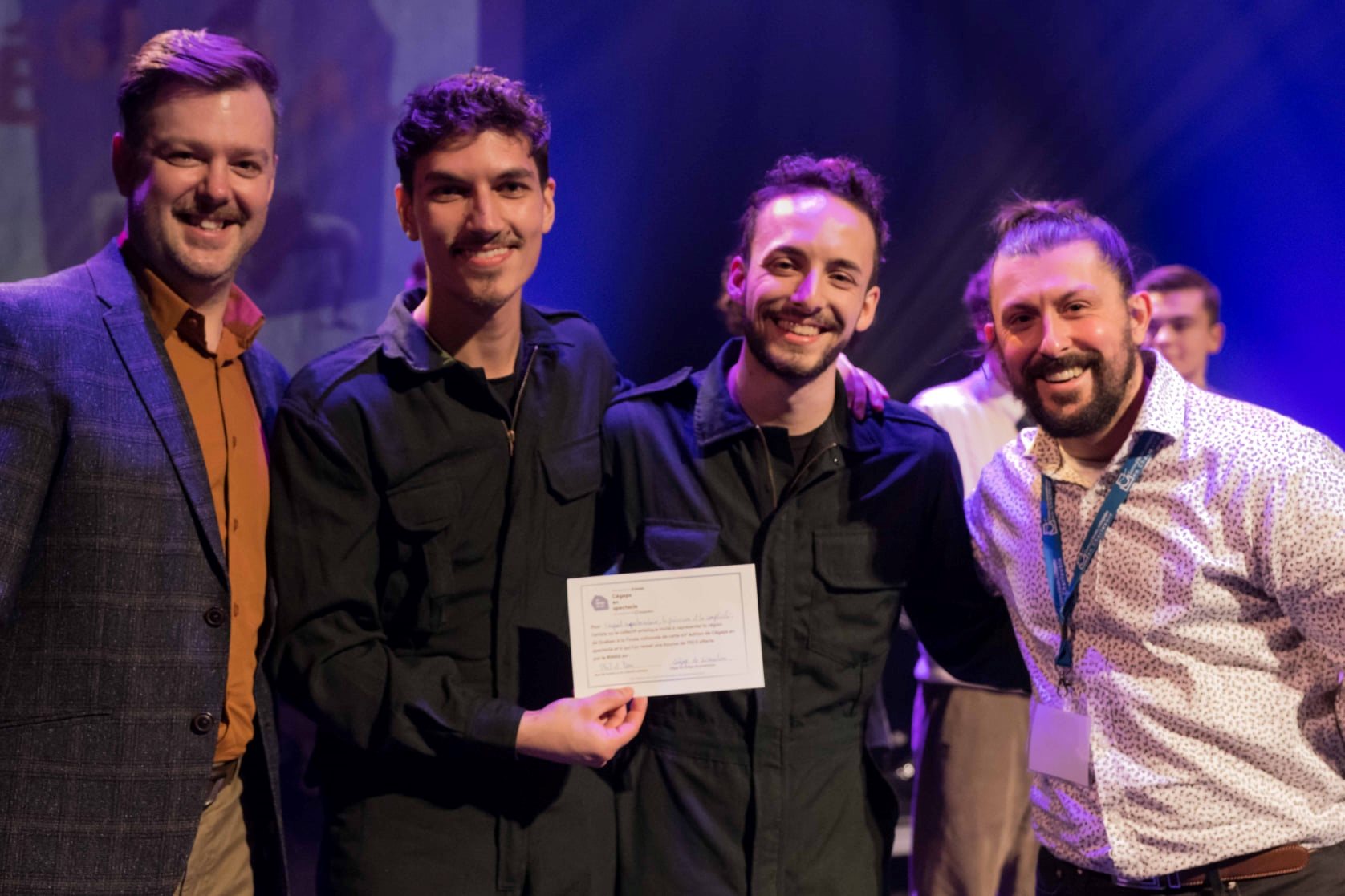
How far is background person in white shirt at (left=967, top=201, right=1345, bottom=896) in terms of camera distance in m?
1.88

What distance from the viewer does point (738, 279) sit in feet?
7.88

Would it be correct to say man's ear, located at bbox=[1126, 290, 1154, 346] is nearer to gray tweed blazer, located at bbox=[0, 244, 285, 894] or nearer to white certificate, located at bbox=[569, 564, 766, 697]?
white certificate, located at bbox=[569, 564, 766, 697]

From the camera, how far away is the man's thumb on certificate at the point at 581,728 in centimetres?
189

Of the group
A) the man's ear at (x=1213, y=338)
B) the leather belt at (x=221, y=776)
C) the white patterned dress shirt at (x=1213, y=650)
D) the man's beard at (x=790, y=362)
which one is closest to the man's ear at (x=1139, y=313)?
the white patterned dress shirt at (x=1213, y=650)

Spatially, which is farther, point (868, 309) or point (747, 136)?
point (747, 136)

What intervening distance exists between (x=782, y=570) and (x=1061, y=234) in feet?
2.80

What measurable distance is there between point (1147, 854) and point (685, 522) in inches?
39.0

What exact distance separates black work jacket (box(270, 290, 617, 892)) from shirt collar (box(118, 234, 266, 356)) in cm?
15

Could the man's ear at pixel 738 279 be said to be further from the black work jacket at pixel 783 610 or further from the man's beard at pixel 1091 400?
the man's beard at pixel 1091 400

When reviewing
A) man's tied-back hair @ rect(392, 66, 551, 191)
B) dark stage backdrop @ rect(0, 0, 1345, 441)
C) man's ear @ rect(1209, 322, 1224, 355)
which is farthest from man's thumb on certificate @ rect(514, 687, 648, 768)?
man's ear @ rect(1209, 322, 1224, 355)

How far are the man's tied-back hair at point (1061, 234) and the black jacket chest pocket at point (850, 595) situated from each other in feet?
2.12

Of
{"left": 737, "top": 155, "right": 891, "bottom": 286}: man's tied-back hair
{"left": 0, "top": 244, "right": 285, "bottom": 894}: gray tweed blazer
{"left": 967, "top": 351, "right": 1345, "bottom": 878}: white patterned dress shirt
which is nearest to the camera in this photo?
{"left": 0, "top": 244, "right": 285, "bottom": 894}: gray tweed blazer

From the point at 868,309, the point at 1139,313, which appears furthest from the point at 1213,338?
the point at 868,309

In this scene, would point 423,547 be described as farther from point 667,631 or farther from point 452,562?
point 667,631
